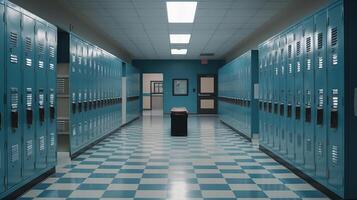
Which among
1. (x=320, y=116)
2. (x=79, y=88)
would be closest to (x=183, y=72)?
(x=79, y=88)

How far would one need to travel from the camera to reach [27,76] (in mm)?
4414

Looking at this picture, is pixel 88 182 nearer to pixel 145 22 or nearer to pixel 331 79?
pixel 331 79

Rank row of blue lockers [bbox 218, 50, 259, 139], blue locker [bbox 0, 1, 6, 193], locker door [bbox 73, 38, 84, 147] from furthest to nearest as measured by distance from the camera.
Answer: row of blue lockers [bbox 218, 50, 259, 139] → locker door [bbox 73, 38, 84, 147] → blue locker [bbox 0, 1, 6, 193]

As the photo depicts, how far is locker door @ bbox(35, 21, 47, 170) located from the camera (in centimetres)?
479

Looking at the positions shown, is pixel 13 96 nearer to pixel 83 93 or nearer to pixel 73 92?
pixel 73 92

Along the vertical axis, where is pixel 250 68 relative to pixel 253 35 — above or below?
below

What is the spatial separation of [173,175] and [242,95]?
17.8 feet

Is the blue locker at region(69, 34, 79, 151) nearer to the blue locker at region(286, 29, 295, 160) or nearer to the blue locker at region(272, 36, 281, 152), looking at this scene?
the blue locker at region(272, 36, 281, 152)

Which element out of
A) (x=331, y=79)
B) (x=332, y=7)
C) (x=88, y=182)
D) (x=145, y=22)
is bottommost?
(x=88, y=182)

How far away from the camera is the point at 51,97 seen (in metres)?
5.34

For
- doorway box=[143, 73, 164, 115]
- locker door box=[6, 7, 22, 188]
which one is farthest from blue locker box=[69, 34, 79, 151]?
doorway box=[143, 73, 164, 115]

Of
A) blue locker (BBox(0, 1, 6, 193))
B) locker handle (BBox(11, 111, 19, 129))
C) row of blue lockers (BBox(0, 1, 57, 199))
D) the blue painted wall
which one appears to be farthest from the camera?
the blue painted wall

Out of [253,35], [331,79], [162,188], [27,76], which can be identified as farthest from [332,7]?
[253,35]

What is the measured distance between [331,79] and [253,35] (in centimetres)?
778
